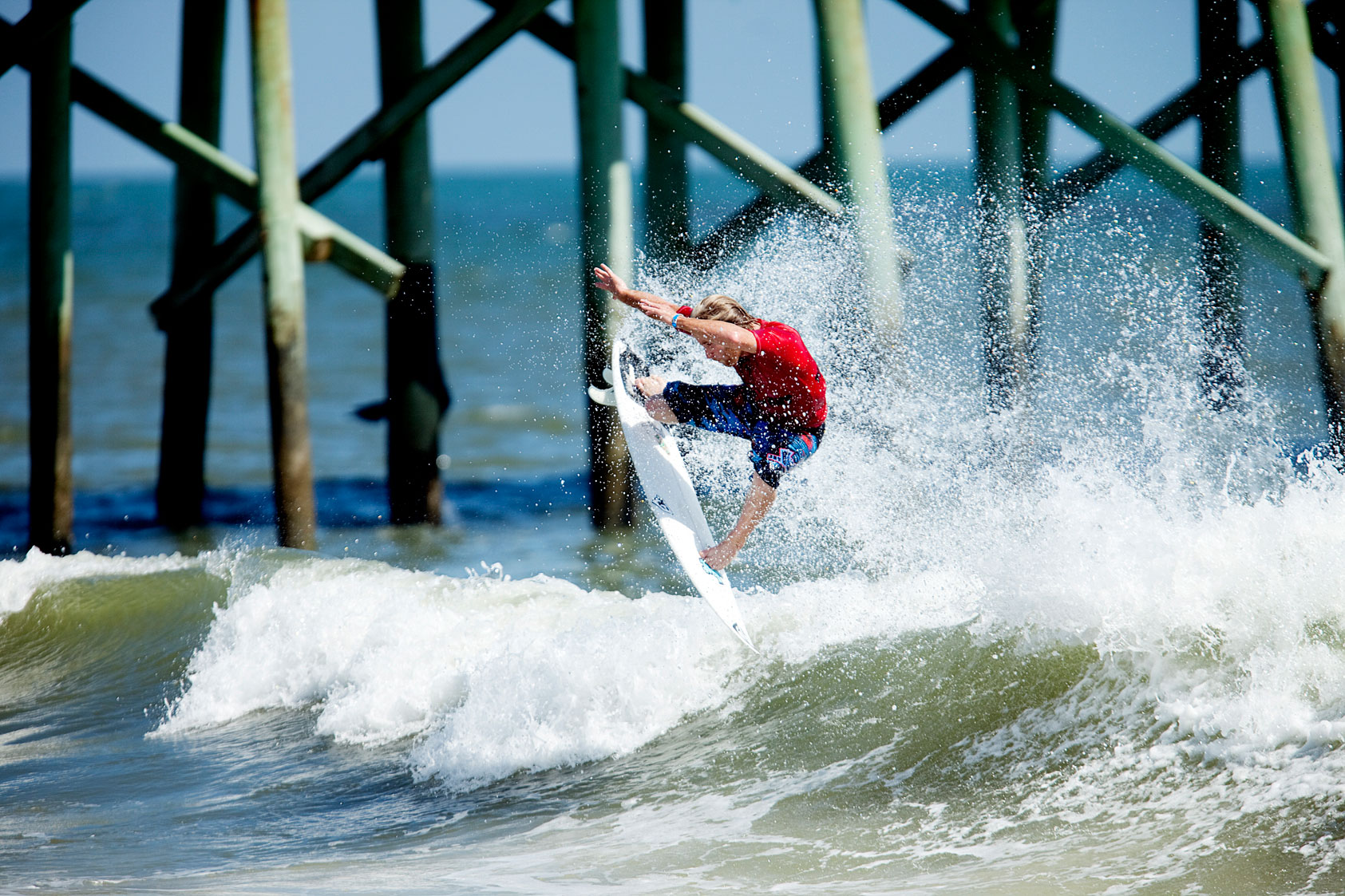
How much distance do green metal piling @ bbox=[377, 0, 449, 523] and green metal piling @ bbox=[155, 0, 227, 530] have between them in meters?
1.58

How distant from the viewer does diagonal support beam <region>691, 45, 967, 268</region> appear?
9.00m

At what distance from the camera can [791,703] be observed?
17.9 ft

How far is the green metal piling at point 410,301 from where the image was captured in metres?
A: 8.94

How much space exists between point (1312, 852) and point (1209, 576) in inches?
49.2

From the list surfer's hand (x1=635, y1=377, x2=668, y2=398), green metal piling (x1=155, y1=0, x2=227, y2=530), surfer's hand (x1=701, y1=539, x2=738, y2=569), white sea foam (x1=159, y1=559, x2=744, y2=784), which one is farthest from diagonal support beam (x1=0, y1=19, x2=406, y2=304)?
surfer's hand (x1=701, y1=539, x2=738, y2=569)

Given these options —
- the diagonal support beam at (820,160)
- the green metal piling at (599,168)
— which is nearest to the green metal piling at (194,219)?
the green metal piling at (599,168)

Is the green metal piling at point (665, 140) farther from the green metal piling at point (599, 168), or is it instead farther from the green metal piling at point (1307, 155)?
the green metal piling at point (1307, 155)

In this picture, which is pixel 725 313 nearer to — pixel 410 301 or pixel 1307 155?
pixel 410 301

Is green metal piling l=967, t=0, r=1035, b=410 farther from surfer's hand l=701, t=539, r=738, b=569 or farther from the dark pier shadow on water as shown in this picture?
surfer's hand l=701, t=539, r=738, b=569

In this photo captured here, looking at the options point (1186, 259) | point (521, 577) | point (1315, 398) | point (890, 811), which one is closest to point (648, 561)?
point (521, 577)

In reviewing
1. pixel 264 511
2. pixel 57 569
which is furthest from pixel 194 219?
pixel 57 569

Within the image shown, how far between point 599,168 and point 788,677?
3876mm

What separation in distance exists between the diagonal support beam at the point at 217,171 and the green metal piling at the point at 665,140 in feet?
7.15

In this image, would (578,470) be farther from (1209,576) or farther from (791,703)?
(1209,576)
